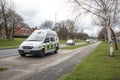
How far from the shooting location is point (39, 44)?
54.8ft

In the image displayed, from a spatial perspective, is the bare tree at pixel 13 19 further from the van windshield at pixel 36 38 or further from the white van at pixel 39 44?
the van windshield at pixel 36 38

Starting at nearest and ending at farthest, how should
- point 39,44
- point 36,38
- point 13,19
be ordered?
1. point 39,44
2. point 36,38
3. point 13,19

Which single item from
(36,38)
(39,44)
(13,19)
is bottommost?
(39,44)

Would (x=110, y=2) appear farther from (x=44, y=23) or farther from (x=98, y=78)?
(x=44, y=23)

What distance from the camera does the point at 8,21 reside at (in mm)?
59844

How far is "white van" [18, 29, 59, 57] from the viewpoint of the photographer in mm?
16359

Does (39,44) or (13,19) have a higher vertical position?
(13,19)

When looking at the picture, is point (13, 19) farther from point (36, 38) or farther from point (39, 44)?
point (39, 44)

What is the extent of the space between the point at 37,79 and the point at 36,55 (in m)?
9.37

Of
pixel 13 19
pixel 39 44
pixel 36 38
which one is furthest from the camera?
pixel 13 19

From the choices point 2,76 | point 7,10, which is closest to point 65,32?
point 7,10

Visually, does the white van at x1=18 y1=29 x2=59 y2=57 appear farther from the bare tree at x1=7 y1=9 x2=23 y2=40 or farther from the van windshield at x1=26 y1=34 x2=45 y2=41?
the bare tree at x1=7 y1=9 x2=23 y2=40

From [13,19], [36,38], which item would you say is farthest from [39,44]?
[13,19]

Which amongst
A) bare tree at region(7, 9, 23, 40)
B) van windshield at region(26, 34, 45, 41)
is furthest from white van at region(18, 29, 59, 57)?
bare tree at region(7, 9, 23, 40)
